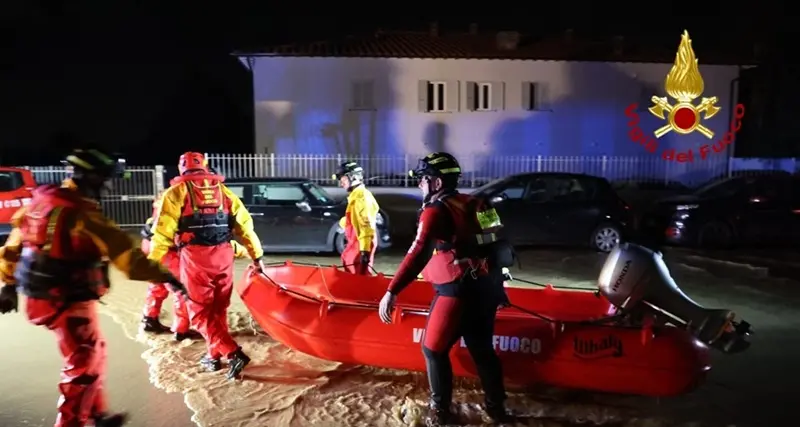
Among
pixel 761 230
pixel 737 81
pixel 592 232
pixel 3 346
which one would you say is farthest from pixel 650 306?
pixel 737 81

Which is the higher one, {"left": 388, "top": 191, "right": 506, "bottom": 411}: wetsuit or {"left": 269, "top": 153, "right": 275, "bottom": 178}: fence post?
{"left": 269, "top": 153, "right": 275, "bottom": 178}: fence post

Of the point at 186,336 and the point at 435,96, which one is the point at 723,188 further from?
the point at 435,96

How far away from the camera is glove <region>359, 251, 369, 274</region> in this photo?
6.54 m

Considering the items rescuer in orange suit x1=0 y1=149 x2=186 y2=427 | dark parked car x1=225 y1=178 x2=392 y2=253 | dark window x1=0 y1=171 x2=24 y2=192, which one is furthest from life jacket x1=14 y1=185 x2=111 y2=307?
dark window x1=0 y1=171 x2=24 y2=192

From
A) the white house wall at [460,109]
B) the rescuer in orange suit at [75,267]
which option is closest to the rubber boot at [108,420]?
the rescuer in orange suit at [75,267]

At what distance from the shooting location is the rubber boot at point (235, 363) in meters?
5.15

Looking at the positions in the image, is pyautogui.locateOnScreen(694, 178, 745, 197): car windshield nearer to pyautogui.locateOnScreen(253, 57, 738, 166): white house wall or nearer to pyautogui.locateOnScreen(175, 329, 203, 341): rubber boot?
pyautogui.locateOnScreen(175, 329, 203, 341): rubber boot

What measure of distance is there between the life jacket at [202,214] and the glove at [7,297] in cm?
129

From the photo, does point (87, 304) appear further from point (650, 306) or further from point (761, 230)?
point (761, 230)

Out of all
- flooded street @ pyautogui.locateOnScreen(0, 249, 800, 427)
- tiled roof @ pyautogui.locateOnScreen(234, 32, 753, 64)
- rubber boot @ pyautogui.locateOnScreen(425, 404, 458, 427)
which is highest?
tiled roof @ pyautogui.locateOnScreen(234, 32, 753, 64)

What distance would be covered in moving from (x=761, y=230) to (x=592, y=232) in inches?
129

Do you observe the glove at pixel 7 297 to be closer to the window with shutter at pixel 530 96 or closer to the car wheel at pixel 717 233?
the car wheel at pixel 717 233

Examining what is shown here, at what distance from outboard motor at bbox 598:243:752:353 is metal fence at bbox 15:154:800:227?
44.8 feet

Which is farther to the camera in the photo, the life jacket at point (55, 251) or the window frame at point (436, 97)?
the window frame at point (436, 97)
